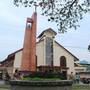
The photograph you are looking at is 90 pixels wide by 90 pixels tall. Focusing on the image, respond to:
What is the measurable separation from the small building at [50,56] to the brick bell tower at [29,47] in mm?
40544

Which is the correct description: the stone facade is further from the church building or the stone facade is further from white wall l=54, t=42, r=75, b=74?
white wall l=54, t=42, r=75, b=74

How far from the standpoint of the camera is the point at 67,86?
14.8 m

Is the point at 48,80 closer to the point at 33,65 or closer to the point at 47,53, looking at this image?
the point at 33,65

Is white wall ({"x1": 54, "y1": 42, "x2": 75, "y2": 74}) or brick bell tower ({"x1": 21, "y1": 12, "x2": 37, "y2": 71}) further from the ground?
white wall ({"x1": 54, "y1": 42, "x2": 75, "y2": 74})

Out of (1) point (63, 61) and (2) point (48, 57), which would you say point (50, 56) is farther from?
(1) point (63, 61)

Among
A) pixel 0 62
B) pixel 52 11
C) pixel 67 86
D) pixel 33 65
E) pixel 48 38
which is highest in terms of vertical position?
pixel 48 38

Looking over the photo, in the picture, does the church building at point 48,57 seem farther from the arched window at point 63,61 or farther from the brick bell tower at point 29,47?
the brick bell tower at point 29,47

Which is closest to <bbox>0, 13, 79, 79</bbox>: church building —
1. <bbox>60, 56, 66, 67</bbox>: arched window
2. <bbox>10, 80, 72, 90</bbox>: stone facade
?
<bbox>60, 56, 66, 67</bbox>: arched window

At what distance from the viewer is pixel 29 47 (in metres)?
20.4

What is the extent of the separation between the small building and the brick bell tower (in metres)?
40.5

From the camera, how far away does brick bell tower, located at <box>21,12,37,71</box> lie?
19.8m

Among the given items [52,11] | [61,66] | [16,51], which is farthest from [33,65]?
[61,66]

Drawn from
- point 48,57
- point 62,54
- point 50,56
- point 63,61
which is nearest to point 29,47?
point 48,57

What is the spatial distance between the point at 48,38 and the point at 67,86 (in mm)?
50720
